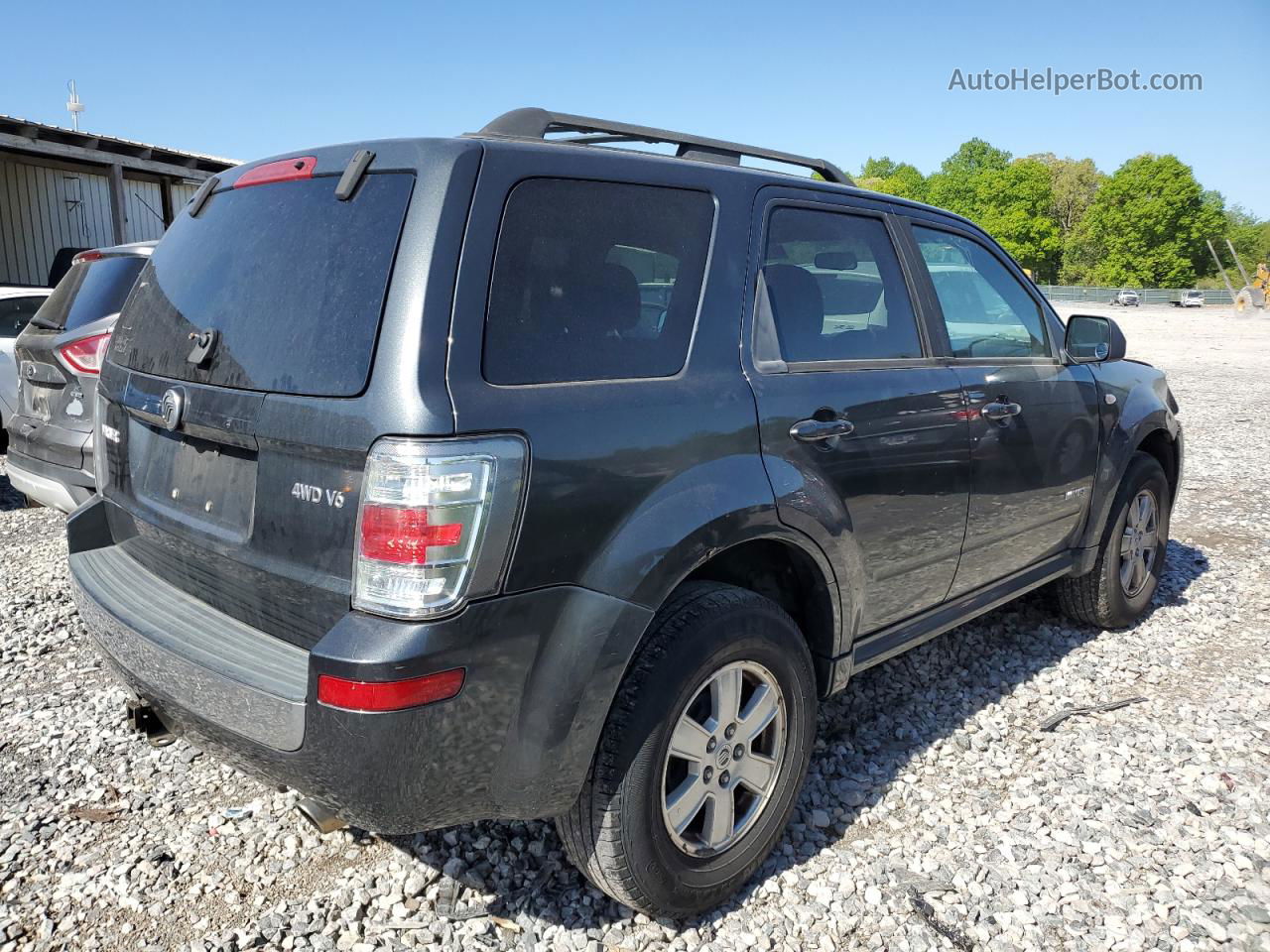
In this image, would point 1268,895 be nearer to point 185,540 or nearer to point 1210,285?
point 185,540

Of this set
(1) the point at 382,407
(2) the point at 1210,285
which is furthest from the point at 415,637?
(2) the point at 1210,285

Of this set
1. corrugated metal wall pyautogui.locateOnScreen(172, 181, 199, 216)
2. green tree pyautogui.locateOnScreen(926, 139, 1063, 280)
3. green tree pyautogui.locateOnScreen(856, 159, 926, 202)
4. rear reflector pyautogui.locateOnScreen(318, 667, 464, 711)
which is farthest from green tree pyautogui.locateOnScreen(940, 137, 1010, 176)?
rear reflector pyautogui.locateOnScreen(318, 667, 464, 711)

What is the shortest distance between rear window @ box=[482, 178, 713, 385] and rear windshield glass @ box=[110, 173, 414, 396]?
0.88 ft

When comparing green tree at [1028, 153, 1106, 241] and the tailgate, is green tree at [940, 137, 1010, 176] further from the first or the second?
the tailgate

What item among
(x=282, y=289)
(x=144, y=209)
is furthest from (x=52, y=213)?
(x=282, y=289)

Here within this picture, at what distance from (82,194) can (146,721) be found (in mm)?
19033

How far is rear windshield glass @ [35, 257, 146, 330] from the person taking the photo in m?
5.47

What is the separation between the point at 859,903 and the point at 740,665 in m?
0.78

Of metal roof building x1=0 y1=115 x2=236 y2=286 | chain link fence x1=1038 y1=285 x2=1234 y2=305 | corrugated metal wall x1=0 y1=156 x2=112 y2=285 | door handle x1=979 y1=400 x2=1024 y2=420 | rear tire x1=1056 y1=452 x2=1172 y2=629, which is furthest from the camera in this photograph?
chain link fence x1=1038 y1=285 x2=1234 y2=305

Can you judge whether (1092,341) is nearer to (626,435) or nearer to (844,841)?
(844,841)

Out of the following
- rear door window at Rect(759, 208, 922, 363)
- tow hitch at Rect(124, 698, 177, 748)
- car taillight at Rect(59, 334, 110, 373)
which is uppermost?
rear door window at Rect(759, 208, 922, 363)

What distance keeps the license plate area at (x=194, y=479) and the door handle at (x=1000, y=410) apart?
2.45 metres

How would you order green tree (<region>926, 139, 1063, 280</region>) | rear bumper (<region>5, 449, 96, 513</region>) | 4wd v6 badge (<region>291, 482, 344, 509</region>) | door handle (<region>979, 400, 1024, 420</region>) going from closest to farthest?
4wd v6 badge (<region>291, 482, 344, 509</region>) → door handle (<region>979, 400, 1024, 420</region>) → rear bumper (<region>5, 449, 96, 513</region>) → green tree (<region>926, 139, 1063, 280</region>)

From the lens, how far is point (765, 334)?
2.66m
